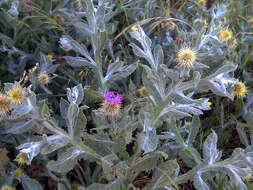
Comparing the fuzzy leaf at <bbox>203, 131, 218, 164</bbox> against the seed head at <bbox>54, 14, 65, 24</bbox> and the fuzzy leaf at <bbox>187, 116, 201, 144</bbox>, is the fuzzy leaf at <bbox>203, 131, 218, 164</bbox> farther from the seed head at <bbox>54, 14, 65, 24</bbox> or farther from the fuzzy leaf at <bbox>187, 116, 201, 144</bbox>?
the seed head at <bbox>54, 14, 65, 24</bbox>

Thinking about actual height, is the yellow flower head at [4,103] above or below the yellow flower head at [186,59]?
below

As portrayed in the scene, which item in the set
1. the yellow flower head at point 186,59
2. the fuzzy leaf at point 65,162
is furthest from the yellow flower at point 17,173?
the yellow flower head at point 186,59

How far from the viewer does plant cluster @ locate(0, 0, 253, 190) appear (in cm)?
152

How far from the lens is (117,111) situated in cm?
161

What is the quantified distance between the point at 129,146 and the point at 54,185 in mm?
636

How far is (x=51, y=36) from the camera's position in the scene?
2697 millimetres

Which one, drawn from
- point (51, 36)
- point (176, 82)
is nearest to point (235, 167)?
point (176, 82)

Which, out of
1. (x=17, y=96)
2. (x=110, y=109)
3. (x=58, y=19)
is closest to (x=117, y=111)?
(x=110, y=109)

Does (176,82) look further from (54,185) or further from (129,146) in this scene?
(54,185)

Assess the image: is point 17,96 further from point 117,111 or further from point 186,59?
point 186,59

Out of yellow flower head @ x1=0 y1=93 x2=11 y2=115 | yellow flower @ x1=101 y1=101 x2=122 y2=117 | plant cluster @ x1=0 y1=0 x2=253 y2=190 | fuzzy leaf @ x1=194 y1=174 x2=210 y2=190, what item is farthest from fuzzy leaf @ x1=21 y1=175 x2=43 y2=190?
fuzzy leaf @ x1=194 y1=174 x2=210 y2=190

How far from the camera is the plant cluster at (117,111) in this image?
1516 millimetres

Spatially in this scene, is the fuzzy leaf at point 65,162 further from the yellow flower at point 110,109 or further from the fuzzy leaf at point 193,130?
the fuzzy leaf at point 193,130

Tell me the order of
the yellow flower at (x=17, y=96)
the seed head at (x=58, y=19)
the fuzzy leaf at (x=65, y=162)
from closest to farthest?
1. the yellow flower at (x=17, y=96)
2. the fuzzy leaf at (x=65, y=162)
3. the seed head at (x=58, y=19)
